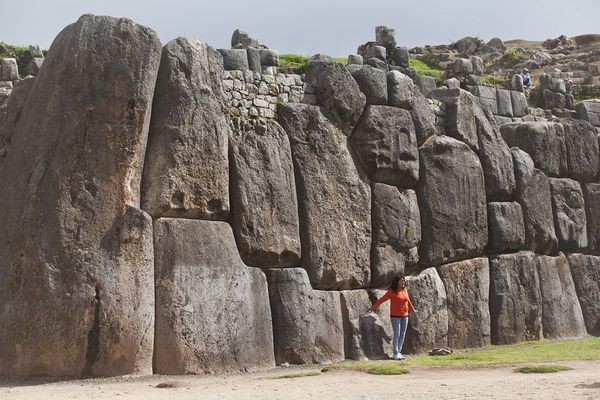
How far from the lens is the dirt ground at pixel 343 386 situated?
1252 cm

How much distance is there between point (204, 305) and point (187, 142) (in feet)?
8.90

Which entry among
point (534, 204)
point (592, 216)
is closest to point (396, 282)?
point (534, 204)

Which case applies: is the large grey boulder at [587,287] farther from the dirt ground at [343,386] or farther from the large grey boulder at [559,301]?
the dirt ground at [343,386]

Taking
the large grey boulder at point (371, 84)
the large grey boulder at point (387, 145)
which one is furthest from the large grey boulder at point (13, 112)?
the large grey boulder at point (371, 84)

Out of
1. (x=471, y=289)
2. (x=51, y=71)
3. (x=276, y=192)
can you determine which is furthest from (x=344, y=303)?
(x=51, y=71)

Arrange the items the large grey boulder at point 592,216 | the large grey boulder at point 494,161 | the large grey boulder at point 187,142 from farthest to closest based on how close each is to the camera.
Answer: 1. the large grey boulder at point 592,216
2. the large grey boulder at point 494,161
3. the large grey boulder at point 187,142

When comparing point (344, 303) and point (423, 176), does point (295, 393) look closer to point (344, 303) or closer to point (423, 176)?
point (344, 303)

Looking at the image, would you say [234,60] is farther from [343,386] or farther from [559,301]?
[559,301]

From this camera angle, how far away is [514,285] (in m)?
22.0

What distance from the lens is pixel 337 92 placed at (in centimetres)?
1927

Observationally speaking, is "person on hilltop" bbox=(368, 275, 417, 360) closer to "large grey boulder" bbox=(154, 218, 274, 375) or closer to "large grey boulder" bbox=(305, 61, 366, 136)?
"large grey boulder" bbox=(154, 218, 274, 375)

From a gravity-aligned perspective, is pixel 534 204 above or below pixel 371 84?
below

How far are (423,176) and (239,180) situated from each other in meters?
5.07

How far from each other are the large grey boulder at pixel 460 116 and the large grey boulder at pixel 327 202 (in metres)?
3.50
